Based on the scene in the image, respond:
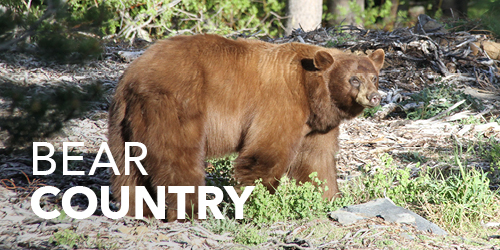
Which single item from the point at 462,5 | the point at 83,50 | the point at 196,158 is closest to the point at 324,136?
the point at 196,158

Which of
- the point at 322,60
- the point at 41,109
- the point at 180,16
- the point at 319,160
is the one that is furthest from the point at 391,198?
the point at 180,16

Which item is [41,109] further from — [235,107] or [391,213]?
[391,213]

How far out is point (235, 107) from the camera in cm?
496

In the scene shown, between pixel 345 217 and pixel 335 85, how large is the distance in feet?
4.37

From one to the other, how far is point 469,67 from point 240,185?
5332 millimetres

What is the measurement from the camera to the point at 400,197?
5035 mm

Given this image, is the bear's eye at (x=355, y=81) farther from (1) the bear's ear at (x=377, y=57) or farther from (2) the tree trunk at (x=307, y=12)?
(2) the tree trunk at (x=307, y=12)

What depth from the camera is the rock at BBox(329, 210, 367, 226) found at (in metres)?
4.46

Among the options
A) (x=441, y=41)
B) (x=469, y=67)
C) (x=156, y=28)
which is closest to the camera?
(x=469, y=67)

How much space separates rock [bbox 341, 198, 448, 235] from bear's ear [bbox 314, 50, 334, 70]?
1352 millimetres

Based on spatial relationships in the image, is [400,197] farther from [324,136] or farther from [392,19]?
[392,19]

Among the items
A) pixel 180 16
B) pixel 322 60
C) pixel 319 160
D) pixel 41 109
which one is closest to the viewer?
pixel 41 109

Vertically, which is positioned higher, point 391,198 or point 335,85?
point 335,85

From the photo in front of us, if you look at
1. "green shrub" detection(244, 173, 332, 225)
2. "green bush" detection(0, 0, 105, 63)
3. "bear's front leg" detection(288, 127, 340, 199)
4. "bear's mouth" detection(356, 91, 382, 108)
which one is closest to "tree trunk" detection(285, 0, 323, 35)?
"bear's front leg" detection(288, 127, 340, 199)
